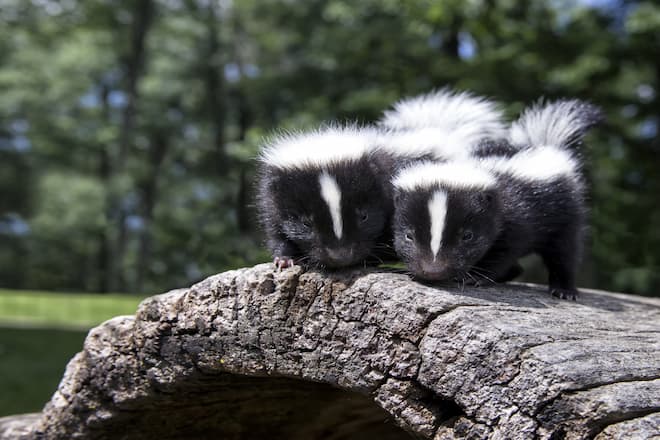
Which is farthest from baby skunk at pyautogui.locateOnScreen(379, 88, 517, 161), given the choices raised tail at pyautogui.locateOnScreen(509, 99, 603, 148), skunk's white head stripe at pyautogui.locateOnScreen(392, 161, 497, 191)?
skunk's white head stripe at pyautogui.locateOnScreen(392, 161, 497, 191)

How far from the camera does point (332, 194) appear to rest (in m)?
3.29

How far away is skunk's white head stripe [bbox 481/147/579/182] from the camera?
3.72 metres

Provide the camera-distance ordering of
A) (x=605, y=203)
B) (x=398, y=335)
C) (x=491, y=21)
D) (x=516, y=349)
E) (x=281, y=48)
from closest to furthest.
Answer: (x=516, y=349), (x=398, y=335), (x=491, y=21), (x=605, y=203), (x=281, y=48)

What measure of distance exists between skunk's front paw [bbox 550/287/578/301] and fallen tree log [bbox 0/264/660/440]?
0.26 feet

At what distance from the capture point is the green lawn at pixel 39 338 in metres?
8.52

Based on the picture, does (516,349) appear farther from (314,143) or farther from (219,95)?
(219,95)

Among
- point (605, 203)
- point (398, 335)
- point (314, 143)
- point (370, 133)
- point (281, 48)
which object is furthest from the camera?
point (281, 48)

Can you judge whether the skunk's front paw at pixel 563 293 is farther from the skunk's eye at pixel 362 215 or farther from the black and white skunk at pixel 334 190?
the skunk's eye at pixel 362 215

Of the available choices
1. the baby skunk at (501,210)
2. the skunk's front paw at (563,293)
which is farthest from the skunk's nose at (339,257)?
the skunk's front paw at (563,293)

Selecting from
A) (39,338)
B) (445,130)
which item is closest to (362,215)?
(445,130)

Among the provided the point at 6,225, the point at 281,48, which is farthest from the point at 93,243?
the point at 281,48

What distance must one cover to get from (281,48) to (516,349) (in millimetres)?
21083

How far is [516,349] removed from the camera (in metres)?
2.20

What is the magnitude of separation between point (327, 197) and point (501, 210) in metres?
0.82
